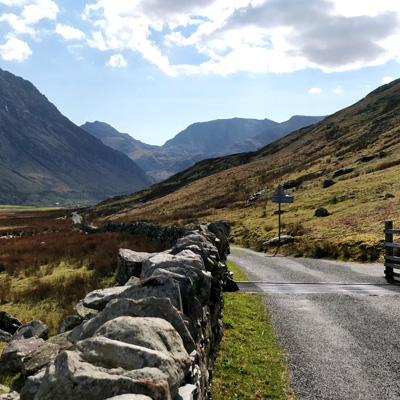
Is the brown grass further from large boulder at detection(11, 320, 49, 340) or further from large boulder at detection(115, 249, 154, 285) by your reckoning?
large boulder at detection(115, 249, 154, 285)

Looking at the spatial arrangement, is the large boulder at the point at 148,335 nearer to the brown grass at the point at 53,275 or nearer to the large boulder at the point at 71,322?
the large boulder at the point at 71,322

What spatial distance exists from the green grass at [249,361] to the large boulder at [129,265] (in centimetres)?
299

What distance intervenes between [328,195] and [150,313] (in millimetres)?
40139

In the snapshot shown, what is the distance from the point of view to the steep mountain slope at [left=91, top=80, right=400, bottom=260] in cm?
2381

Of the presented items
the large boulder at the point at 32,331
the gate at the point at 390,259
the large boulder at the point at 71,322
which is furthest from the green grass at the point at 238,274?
the large boulder at the point at 71,322

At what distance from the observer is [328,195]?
135 ft

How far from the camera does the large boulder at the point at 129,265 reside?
10.5 metres

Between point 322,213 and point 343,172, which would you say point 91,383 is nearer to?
point 322,213

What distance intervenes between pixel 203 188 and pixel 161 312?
86.2 metres

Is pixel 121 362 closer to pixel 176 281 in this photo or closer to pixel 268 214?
pixel 176 281

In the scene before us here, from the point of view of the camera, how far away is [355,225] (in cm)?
2509

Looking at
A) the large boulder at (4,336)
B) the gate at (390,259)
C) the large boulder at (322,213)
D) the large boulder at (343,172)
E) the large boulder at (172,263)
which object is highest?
the large boulder at (343,172)

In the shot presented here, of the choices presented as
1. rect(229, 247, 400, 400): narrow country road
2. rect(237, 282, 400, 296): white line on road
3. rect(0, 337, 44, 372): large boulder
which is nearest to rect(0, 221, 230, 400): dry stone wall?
rect(0, 337, 44, 372): large boulder

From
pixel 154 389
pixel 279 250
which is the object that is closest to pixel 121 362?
pixel 154 389
